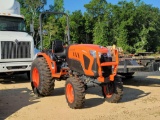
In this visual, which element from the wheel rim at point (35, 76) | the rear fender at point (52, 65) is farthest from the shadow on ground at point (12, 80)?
the rear fender at point (52, 65)

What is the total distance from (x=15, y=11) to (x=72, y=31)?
3612 cm

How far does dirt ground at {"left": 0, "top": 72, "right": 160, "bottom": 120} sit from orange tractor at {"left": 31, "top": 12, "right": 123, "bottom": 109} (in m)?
0.29

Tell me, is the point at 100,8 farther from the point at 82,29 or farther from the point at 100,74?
the point at 100,74

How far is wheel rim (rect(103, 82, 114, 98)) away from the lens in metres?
7.40

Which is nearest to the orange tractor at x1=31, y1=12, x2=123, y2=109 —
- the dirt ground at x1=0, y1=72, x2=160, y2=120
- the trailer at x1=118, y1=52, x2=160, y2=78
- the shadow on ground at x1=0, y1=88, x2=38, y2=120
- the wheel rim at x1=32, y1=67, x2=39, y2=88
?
the wheel rim at x1=32, y1=67, x2=39, y2=88

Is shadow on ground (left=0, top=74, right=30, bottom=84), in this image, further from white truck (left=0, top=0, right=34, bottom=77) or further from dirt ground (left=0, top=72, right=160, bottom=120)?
dirt ground (left=0, top=72, right=160, bottom=120)

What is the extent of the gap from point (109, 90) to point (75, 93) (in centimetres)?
112

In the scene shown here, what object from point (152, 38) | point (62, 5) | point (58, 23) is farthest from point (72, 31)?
point (152, 38)

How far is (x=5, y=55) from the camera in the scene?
448 inches

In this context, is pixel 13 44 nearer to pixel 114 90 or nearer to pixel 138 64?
pixel 138 64

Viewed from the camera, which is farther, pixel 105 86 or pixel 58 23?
pixel 58 23

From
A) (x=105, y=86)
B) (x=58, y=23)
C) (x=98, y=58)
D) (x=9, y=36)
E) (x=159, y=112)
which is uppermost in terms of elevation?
(x=58, y=23)

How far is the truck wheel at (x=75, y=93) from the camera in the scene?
6.72 m

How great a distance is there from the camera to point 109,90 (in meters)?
7.48
